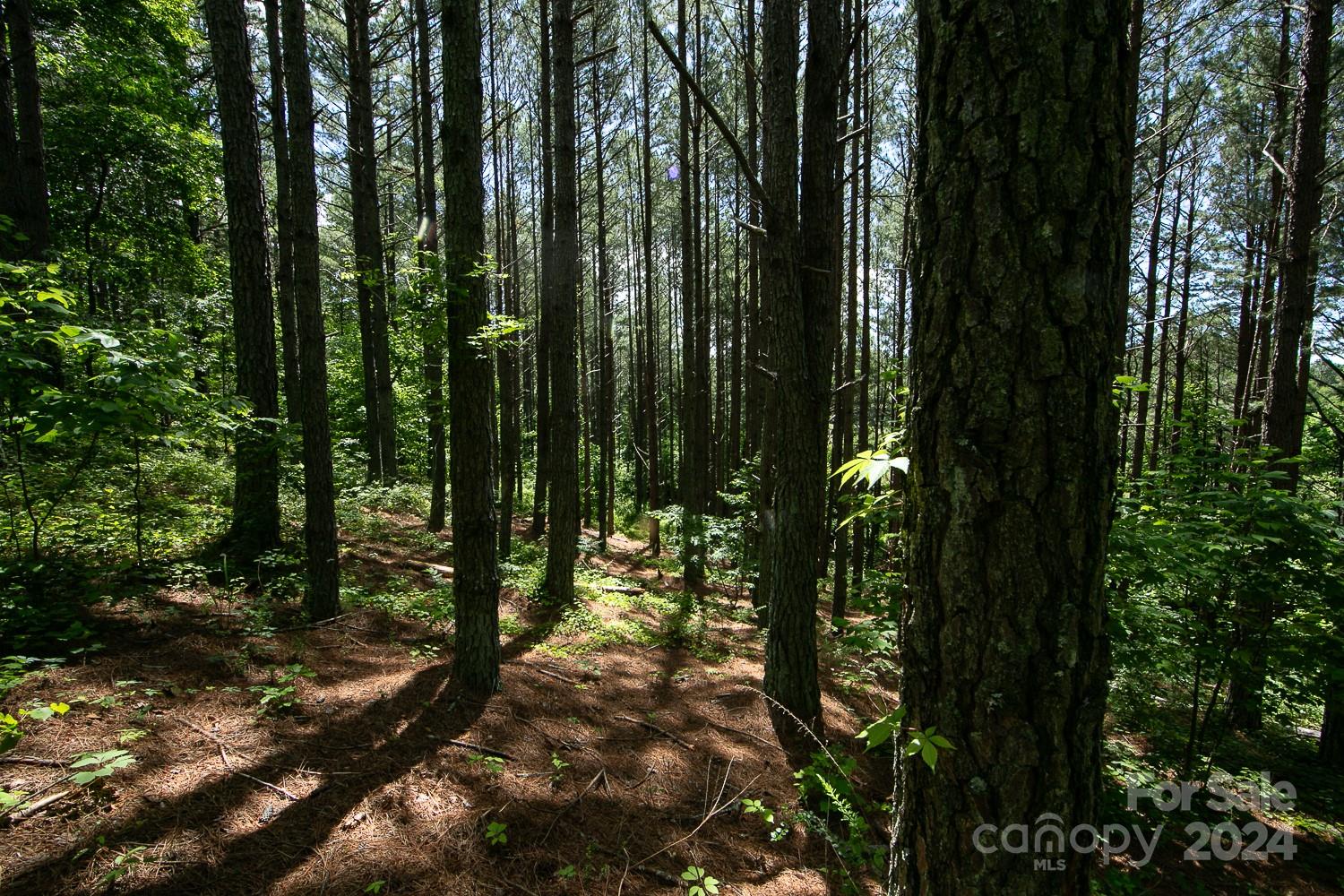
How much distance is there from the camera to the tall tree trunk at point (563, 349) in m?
6.82

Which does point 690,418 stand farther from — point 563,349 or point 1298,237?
point 1298,237

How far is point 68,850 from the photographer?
2197 mm

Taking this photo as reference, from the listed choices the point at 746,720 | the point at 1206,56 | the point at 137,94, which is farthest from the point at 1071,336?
the point at 1206,56

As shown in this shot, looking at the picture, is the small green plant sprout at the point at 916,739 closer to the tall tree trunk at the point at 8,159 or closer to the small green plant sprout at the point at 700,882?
the small green plant sprout at the point at 700,882

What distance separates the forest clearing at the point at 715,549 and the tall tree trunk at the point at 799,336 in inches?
1.4

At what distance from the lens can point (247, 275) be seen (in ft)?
18.6

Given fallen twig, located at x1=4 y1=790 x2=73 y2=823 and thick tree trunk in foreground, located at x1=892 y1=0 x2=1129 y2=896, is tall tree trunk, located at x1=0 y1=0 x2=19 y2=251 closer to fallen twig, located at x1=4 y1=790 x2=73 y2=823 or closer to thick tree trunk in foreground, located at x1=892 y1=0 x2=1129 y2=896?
fallen twig, located at x1=4 y1=790 x2=73 y2=823

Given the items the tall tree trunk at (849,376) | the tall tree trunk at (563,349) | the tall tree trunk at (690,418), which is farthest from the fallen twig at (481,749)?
the tall tree trunk at (690,418)

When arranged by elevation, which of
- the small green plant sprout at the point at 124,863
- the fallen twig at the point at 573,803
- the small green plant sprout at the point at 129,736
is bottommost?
the fallen twig at the point at 573,803

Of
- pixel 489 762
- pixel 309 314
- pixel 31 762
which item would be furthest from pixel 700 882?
pixel 309 314

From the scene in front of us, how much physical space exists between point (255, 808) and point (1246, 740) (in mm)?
9037

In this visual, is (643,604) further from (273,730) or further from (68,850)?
(68,850)

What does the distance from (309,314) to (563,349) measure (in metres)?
2.97

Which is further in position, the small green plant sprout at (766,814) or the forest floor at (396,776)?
the small green plant sprout at (766,814)
